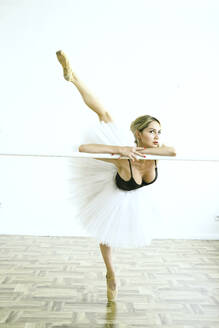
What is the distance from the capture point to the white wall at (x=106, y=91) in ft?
15.8

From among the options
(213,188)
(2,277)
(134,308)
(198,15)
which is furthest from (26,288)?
(198,15)

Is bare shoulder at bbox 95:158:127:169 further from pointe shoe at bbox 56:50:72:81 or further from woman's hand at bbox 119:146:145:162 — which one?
pointe shoe at bbox 56:50:72:81

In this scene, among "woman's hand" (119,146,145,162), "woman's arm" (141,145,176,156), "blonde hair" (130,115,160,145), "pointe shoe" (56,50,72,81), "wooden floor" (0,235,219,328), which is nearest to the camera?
"wooden floor" (0,235,219,328)

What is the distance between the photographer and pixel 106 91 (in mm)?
4883

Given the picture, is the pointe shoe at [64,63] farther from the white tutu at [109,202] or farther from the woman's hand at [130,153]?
the woman's hand at [130,153]

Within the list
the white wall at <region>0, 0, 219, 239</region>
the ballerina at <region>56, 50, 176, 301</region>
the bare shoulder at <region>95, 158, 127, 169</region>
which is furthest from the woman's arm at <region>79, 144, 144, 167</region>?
the white wall at <region>0, 0, 219, 239</region>

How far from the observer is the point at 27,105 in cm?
483

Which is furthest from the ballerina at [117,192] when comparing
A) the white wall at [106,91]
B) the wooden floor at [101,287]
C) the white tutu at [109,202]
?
the white wall at [106,91]

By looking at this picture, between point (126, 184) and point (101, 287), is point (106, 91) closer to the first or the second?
point (126, 184)

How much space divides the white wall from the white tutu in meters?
2.25

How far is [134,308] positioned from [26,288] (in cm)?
80

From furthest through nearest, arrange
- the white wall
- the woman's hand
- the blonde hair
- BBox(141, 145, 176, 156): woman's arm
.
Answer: the white wall, the blonde hair, BBox(141, 145, 176, 156): woman's arm, the woman's hand

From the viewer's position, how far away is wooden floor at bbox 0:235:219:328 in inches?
83.3

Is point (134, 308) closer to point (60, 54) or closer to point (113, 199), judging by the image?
point (113, 199)
